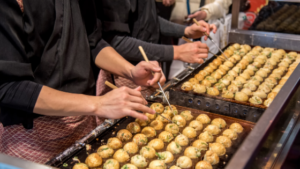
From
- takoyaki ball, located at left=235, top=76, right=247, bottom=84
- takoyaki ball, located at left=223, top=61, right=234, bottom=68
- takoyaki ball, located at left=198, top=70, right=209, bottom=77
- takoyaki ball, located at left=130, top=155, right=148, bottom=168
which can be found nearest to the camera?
takoyaki ball, located at left=130, top=155, right=148, bottom=168

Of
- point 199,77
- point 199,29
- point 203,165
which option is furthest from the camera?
point 199,29

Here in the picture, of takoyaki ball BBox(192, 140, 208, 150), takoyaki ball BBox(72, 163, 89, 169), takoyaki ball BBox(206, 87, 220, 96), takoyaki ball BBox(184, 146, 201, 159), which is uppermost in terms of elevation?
Result: takoyaki ball BBox(72, 163, 89, 169)

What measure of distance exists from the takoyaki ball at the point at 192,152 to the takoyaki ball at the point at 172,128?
0.21m

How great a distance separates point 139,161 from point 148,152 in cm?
10

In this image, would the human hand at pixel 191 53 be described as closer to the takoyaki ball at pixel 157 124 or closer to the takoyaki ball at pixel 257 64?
the takoyaki ball at pixel 257 64

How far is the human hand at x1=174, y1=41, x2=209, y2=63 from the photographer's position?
262cm

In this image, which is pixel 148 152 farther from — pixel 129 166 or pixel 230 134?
pixel 230 134

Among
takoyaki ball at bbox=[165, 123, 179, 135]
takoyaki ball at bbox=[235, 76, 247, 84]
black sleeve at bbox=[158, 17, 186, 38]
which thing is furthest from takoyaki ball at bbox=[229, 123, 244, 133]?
black sleeve at bbox=[158, 17, 186, 38]

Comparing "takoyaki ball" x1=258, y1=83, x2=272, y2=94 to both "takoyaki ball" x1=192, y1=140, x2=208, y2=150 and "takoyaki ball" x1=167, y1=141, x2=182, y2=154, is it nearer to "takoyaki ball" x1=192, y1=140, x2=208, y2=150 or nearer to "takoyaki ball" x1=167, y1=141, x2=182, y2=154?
"takoyaki ball" x1=192, y1=140, x2=208, y2=150

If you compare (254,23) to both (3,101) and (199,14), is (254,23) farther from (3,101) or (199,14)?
(3,101)

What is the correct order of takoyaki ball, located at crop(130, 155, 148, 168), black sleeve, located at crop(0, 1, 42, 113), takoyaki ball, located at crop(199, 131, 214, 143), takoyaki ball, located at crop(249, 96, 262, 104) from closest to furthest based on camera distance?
black sleeve, located at crop(0, 1, 42, 113), takoyaki ball, located at crop(130, 155, 148, 168), takoyaki ball, located at crop(199, 131, 214, 143), takoyaki ball, located at crop(249, 96, 262, 104)

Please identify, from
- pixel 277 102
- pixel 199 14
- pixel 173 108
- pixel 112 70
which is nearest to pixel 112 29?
pixel 112 70

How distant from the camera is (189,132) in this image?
1.90 metres

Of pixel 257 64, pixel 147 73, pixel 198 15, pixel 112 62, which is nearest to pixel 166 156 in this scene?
pixel 147 73
